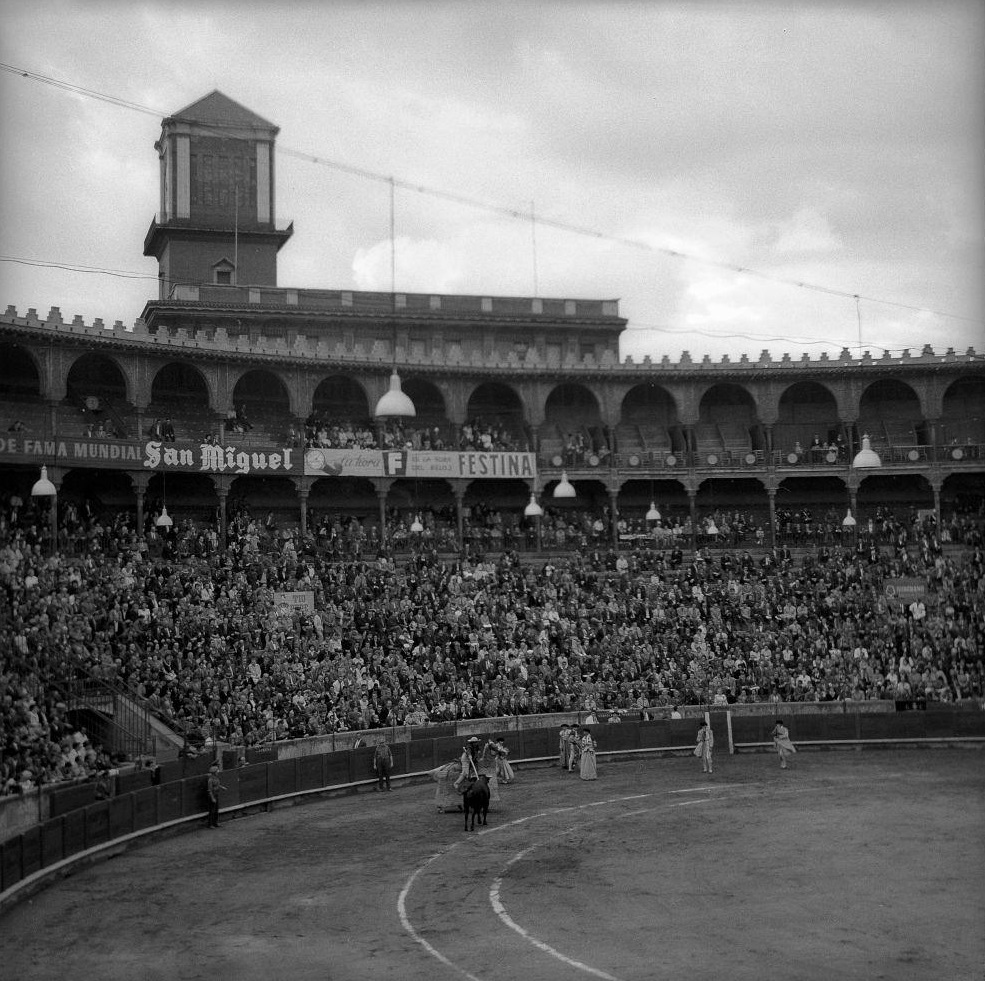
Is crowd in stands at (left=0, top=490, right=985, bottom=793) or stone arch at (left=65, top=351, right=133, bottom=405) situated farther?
stone arch at (left=65, top=351, right=133, bottom=405)

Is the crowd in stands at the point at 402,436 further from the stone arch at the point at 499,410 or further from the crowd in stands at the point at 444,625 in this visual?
the crowd in stands at the point at 444,625

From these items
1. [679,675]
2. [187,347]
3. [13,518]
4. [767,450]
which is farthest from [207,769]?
[767,450]

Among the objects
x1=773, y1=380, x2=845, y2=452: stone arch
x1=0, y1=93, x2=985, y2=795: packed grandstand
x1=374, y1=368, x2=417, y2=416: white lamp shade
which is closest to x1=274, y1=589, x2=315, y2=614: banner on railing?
x1=0, y1=93, x2=985, y2=795: packed grandstand

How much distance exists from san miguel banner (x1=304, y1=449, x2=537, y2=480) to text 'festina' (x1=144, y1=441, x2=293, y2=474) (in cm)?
110

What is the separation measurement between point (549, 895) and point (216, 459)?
26.3 m

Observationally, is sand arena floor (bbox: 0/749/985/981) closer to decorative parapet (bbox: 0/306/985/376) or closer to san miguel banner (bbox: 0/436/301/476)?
san miguel banner (bbox: 0/436/301/476)

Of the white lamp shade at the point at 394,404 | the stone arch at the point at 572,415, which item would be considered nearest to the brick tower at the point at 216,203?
the stone arch at the point at 572,415

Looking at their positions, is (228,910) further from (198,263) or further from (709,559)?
(198,263)

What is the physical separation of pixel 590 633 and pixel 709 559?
26.1 ft

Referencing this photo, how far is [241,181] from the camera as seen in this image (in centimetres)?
5534

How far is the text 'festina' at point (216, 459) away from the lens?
3947cm

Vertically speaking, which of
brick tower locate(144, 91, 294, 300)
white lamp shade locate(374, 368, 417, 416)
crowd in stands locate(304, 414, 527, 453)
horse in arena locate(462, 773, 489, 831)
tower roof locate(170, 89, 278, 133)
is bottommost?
horse in arena locate(462, 773, 489, 831)

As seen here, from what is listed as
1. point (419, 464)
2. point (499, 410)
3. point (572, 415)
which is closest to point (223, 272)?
point (499, 410)

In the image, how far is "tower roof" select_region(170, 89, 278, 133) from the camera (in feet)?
182
